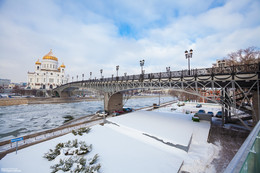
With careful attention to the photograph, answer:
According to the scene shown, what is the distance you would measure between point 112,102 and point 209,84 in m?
21.4

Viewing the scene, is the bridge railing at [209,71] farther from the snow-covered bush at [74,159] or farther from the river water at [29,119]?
the river water at [29,119]

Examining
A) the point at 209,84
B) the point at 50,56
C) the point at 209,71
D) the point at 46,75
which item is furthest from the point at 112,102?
the point at 50,56

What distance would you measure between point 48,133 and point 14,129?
963cm

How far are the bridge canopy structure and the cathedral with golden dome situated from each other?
77.8m

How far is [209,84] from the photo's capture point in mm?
16203

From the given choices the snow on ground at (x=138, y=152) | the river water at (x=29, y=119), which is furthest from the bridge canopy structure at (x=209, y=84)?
the river water at (x=29, y=119)

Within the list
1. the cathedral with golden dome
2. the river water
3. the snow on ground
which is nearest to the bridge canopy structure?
the snow on ground

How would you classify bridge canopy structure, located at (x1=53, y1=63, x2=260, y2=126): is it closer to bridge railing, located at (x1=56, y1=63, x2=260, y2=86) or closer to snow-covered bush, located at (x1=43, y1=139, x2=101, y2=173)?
bridge railing, located at (x1=56, y1=63, x2=260, y2=86)

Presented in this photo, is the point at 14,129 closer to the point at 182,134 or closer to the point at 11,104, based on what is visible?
the point at 182,134

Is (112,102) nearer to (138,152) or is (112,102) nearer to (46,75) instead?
(138,152)

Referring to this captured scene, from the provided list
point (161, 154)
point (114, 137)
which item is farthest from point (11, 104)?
point (161, 154)

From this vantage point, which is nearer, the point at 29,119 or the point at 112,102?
the point at 29,119

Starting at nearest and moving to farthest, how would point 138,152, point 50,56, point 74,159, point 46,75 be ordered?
point 74,159, point 138,152, point 46,75, point 50,56

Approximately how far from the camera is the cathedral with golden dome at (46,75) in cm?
8731
